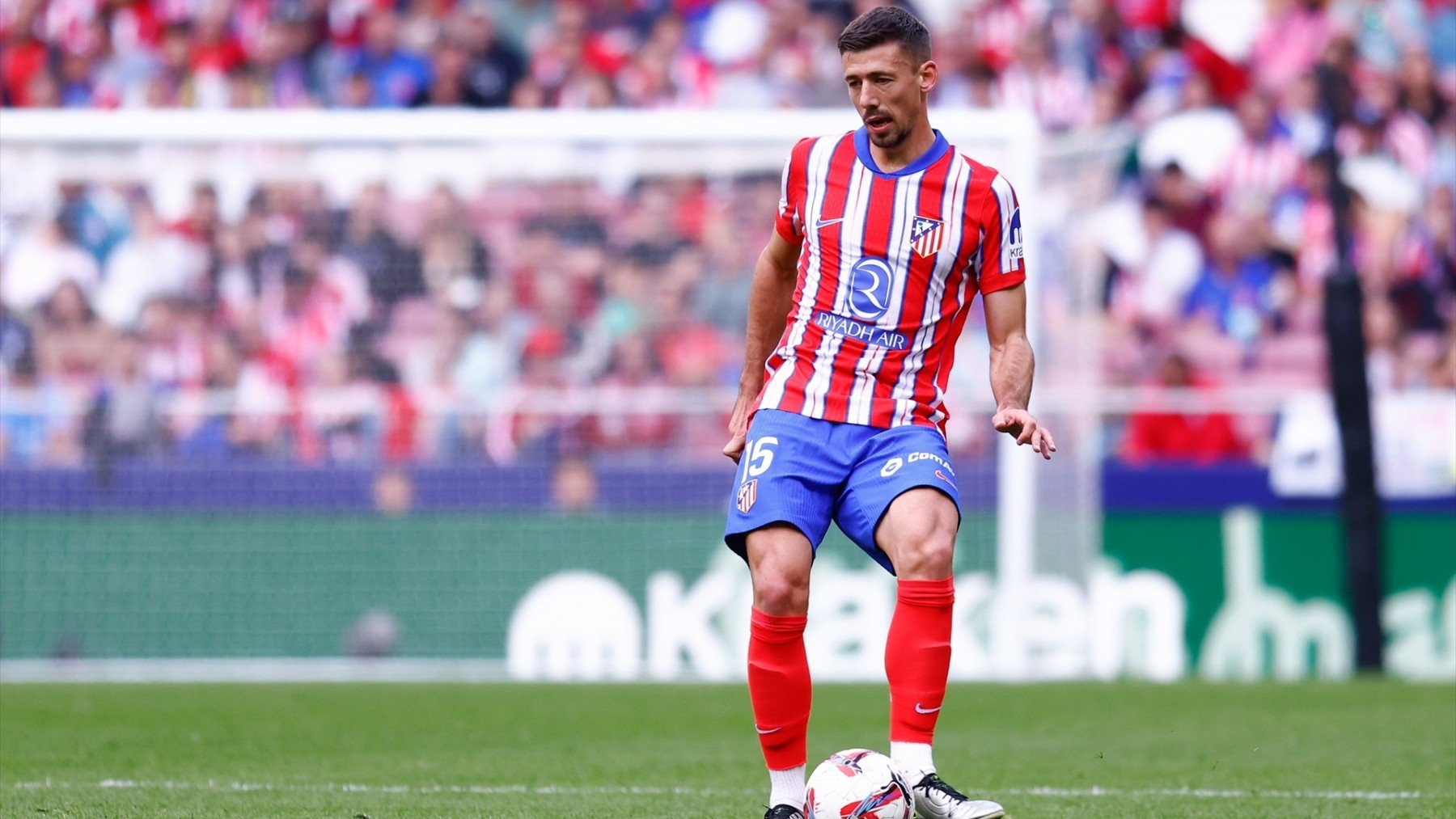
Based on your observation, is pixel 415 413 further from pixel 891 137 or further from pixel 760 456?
pixel 891 137

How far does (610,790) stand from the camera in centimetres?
599

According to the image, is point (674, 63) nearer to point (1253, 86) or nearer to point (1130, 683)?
point (1253, 86)

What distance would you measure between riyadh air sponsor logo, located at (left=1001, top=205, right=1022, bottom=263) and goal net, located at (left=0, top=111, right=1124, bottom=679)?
232 inches

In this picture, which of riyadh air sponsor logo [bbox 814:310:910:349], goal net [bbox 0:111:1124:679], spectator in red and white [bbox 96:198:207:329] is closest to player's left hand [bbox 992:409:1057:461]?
riyadh air sponsor logo [bbox 814:310:910:349]

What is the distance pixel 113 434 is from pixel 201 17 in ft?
19.2

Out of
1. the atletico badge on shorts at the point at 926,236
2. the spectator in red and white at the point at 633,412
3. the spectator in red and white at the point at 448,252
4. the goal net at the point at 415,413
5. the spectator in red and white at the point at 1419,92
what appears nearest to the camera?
the atletico badge on shorts at the point at 926,236

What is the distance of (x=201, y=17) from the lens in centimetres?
1612

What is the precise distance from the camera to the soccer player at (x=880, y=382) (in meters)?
4.88

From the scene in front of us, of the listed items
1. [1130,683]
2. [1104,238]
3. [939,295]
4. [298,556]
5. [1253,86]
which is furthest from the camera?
[1253,86]

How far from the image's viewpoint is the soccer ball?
15.1 feet

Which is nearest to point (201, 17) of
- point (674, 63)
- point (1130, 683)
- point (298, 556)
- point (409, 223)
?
point (674, 63)

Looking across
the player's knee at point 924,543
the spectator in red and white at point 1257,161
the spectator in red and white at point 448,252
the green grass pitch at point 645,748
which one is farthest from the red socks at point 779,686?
the spectator in red and white at point 1257,161

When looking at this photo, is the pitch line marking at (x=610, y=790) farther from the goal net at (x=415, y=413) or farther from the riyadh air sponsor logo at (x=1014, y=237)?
the goal net at (x=415, y=413)

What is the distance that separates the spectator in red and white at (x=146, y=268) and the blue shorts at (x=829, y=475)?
7.15 metres
